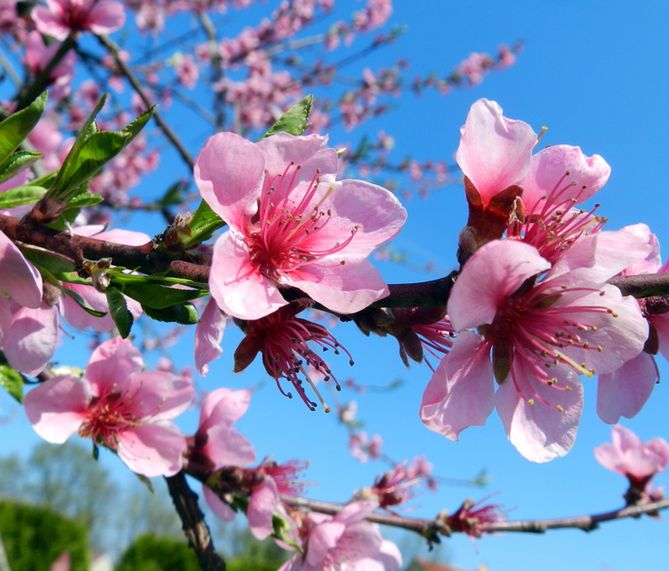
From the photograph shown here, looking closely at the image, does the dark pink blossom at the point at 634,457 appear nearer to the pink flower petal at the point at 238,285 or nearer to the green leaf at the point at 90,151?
the pink flower petal at the point at 238,285

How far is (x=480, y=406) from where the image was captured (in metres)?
1.04

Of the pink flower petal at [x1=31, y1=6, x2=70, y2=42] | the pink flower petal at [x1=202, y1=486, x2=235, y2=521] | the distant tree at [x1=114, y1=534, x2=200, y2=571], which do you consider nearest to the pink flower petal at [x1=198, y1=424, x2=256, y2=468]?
the pink flower petal at [x1=202, y1=486, x2=235, y2=521]

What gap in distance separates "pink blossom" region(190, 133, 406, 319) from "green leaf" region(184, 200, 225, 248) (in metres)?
0.02

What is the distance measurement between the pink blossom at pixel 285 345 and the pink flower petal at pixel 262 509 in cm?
70

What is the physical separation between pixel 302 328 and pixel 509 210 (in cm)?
38

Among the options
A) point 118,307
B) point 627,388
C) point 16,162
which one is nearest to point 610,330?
point 627,388

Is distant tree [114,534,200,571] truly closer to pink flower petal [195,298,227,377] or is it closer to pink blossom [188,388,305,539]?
pink blossom [188,388,305,539]

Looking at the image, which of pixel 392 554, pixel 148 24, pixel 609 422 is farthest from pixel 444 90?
pixel 609 422

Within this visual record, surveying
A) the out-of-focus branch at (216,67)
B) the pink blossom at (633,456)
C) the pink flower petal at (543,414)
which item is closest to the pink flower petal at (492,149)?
the pink flower petal at (543,414)

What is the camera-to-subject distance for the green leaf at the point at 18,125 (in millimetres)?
944

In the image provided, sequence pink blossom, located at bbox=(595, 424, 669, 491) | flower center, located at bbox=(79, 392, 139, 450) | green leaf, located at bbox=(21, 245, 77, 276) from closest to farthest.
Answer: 1. green leaf, located at bbox=(21, 245, 77, 276)
2. flower center, located at bbox=(79, 392, 139, 450)
3. pink blossom, located at bbox=(595, 424, 669, 491)

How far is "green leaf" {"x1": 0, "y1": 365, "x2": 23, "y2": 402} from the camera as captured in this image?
1.57m

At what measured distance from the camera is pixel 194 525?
160 cm

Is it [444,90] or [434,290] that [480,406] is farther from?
[444,90]
